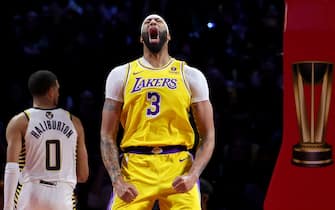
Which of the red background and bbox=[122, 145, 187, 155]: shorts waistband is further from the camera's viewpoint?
the red background

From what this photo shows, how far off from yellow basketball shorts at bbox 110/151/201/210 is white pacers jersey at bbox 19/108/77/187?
1.21m

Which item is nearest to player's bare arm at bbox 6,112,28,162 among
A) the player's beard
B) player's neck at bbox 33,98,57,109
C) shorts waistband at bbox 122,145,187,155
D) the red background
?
player's neck at bbox 33,98,57,109

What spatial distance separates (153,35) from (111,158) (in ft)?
2.91

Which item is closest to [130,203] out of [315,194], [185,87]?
[185,87]

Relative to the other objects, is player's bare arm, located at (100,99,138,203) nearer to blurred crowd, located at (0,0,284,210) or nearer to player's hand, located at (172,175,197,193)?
player's hand, located at (172,175,197,193)

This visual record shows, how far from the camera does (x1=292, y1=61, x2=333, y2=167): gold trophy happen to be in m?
6.05

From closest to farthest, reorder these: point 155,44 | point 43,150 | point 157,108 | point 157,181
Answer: point 157,181 → point 157,108 → point 155,44 → point 43,150

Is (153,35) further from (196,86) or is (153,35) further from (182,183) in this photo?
(182,183)

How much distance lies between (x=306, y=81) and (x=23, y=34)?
18.0ft

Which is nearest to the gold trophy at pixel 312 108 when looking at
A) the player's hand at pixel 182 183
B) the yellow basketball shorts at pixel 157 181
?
the yellow basketball shorts at pixel 157 181

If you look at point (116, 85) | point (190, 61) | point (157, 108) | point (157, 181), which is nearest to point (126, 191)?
point (157, 181)

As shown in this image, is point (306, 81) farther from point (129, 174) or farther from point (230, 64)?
point (230, 64)

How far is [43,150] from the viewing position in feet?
19.9

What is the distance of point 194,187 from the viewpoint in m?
4.98
